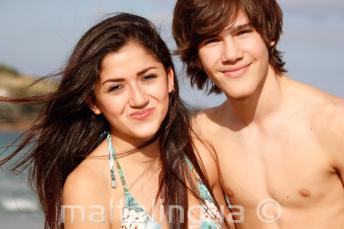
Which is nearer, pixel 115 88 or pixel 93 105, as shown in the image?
pixel 115 88

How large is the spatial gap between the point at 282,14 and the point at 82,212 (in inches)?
68.3

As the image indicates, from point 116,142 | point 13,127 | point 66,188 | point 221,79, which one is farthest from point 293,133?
point 13,127

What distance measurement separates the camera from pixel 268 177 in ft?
14.9

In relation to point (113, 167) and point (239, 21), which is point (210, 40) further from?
point (113, 167)

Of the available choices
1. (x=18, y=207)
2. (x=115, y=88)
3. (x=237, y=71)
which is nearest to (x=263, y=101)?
(x=237, y=71)

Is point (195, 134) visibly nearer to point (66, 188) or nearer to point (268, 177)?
point (268, 177)

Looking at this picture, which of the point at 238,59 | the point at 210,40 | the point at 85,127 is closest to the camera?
Result: the point at 238,59

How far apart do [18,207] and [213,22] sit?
13727 millimetres

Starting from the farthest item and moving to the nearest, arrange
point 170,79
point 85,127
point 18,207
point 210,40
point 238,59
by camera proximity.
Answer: point 18,207 < point 85,127 < point 170,79 < point 210,40 < point 238,59

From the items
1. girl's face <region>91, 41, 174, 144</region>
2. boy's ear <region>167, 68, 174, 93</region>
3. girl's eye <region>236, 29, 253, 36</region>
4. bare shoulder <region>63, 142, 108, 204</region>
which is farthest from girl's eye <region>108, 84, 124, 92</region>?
girl's eye <region>236, 29, 253, 36</region>

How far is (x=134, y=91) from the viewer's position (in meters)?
4.18

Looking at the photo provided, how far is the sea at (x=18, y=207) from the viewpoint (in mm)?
15250

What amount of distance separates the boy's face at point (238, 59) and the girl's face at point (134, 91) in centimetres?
32

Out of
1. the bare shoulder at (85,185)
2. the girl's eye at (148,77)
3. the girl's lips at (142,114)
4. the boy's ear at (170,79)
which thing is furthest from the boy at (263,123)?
the bare shoulder at (85,185)
